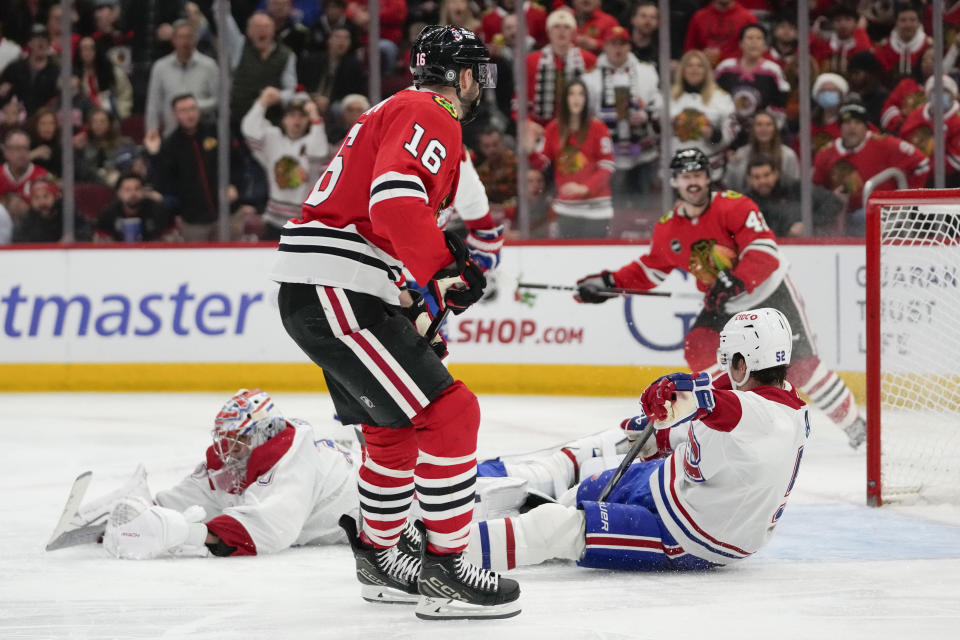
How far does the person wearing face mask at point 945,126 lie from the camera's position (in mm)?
7191

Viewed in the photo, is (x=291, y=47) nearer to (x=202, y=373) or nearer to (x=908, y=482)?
(x=202, y=373)

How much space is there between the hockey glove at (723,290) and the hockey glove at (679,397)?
240 centimetres

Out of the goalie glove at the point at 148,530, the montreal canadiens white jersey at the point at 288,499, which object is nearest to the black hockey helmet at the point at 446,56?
the montreal canadiens white jersey at the point at 288,499

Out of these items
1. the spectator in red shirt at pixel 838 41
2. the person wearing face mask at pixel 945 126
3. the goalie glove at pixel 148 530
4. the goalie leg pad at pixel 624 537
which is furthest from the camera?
the spectator in red shirt at pixel 838 41

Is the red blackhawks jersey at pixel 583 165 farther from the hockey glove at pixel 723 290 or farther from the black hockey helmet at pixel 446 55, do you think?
the black hockey helmet at pixel 446 55

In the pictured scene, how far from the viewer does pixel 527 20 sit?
7.70 metres

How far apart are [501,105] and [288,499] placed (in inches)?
174

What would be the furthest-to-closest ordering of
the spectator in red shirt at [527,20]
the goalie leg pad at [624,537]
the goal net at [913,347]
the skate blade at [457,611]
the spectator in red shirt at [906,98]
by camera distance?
the spectator in red shirt at [527,20] < the spectator in red shirt at [906,98] < the goal net at [913,347] < the goalie leg pad at [624,537] < the skate blade at [457,611]

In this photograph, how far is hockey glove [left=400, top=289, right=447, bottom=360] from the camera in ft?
9.84

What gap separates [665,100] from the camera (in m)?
7.47

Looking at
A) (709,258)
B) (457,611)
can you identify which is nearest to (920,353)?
(709,258)

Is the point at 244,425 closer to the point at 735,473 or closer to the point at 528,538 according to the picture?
the point at 528,538

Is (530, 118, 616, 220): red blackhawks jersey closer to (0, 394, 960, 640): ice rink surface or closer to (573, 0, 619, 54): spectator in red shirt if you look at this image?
(573, 0, 619, 54): spectator in red shirt

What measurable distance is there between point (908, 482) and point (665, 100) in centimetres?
334
